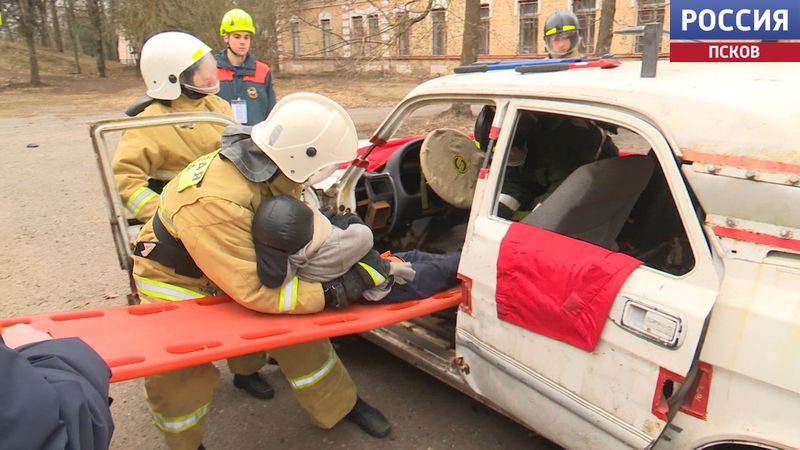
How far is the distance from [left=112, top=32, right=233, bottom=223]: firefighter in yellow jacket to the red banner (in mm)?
2445

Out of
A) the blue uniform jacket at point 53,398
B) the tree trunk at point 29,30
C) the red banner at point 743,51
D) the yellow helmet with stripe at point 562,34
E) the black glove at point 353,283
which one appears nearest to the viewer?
the blue uniform jacket at point 53,398

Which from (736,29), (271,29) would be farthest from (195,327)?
(271,29)

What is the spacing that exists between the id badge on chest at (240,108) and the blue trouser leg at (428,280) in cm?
291

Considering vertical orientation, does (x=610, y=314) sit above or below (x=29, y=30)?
below

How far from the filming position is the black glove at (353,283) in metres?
2.54

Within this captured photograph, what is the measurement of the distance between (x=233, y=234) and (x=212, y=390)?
82 cm

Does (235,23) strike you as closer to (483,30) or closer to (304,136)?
(304,136)

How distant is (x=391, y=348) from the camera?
2.98m

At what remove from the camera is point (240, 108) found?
513 centimetres

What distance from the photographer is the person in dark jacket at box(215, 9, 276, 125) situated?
4.86m

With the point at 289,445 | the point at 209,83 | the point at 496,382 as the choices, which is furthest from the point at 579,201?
the point at 209,83

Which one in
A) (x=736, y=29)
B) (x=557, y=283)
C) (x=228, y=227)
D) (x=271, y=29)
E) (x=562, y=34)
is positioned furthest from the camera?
(x=271, y=29)

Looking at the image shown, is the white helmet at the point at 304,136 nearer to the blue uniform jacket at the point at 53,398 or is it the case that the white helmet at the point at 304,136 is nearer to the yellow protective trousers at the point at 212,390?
the yellow protective trousers at the point at 212,390

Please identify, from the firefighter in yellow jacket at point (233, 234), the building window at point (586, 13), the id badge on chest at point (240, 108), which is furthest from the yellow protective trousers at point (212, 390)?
the building window at point (586, 13)
